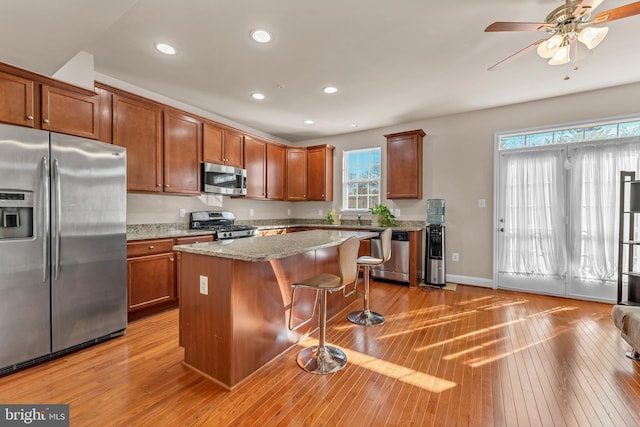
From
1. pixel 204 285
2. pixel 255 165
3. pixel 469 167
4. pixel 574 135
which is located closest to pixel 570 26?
pixel 574 135

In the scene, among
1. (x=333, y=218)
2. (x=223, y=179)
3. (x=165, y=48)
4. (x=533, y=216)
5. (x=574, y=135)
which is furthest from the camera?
(x=333, y=218)

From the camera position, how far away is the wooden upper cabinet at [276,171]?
515cm

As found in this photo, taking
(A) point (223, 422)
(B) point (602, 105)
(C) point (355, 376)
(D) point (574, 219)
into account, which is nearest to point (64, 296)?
(A) point (223, 422)

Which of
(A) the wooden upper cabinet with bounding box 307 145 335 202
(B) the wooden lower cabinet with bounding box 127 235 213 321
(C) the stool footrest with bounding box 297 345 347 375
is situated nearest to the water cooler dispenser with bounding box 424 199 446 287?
(A) the wooden upper cabinet with bounding box 307 145 335 202

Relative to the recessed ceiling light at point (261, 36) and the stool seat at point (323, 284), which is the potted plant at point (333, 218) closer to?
the stool seat at point (323, 284)

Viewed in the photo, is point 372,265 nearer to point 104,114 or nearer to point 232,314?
point 232,314

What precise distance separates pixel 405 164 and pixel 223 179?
2.95 metres

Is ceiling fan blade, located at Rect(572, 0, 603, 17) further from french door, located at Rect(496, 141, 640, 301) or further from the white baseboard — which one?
the white baseboard

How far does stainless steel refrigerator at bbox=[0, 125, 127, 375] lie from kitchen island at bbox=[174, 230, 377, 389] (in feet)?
3.12

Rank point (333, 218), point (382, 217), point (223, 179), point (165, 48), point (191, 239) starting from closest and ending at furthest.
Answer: point (165, 48) < point (191, 239) < point (223, 179) < point (382, 217) < point (333, 218)

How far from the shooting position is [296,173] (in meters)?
5.58

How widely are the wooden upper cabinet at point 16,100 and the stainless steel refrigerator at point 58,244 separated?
27 cm

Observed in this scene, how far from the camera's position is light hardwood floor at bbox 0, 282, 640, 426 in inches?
62.1

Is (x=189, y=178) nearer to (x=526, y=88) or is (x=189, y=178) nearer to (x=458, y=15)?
(x=458, y=15)
